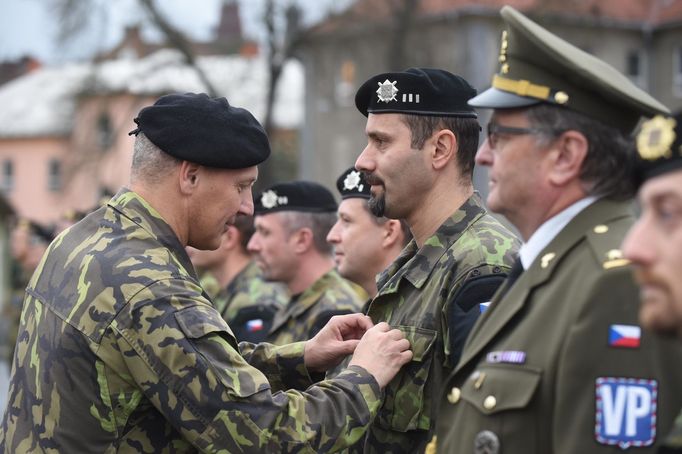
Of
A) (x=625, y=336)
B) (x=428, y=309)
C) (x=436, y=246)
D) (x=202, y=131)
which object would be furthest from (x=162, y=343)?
(x=625, y=336)

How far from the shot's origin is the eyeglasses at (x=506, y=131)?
3211mm

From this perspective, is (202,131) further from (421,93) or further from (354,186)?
(354,186)

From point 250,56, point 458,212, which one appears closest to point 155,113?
point 458,212

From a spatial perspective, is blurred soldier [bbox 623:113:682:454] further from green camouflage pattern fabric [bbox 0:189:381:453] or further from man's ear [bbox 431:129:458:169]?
man's ear [bbox 431:129:458:169]

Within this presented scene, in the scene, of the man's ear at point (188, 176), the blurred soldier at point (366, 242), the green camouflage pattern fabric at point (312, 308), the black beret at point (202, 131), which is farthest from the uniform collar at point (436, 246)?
the green camouflage pattern fabric at point (312, 308)

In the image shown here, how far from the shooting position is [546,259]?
3209 millimetres

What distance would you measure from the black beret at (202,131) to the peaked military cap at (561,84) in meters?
1.15

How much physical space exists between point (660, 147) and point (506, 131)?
2.36ft

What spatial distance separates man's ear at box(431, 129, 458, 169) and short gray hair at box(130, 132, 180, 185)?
1066mm

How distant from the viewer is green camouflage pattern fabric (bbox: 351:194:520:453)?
4.06m

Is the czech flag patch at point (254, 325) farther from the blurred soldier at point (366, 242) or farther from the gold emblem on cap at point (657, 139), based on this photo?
the gold emblem on cap at point (657, 139)

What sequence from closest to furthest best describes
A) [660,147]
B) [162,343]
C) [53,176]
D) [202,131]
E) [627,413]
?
[660,147] → [627,413] → [162,343] → [202,131] → [53,176]

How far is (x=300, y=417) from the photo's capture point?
395cm

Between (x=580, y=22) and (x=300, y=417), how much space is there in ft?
99.7
